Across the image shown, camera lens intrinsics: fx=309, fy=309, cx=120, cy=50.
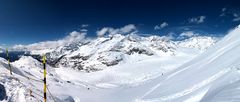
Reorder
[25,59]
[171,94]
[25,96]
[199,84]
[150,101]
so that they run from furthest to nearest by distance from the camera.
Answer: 1. [25,59]
2. [150,101]
3. [171,94]
4. [199,84]
5. [25,96]

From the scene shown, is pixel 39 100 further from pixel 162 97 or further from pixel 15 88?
pixel 162 97

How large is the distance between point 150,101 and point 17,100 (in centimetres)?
1451

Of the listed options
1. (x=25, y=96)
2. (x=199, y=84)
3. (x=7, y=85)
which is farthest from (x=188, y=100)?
(x=7, y=85)

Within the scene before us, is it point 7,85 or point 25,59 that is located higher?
point 25,59

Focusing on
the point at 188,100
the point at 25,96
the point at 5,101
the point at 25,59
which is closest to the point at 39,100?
the point at 25,96

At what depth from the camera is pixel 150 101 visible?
3303cm

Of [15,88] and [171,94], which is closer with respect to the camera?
[15,88]

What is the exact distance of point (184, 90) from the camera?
28.7 metres

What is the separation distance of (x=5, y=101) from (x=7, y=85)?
313cm

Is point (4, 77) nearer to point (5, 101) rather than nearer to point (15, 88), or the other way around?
point (15, 88)

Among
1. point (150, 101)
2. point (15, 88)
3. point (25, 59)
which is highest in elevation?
point (25, 59)

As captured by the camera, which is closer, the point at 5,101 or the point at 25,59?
the point at 5,101

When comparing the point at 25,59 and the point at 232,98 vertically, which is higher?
the point at 25,59

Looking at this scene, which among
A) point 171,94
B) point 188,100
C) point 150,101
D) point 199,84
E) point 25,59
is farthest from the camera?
point 25,59
